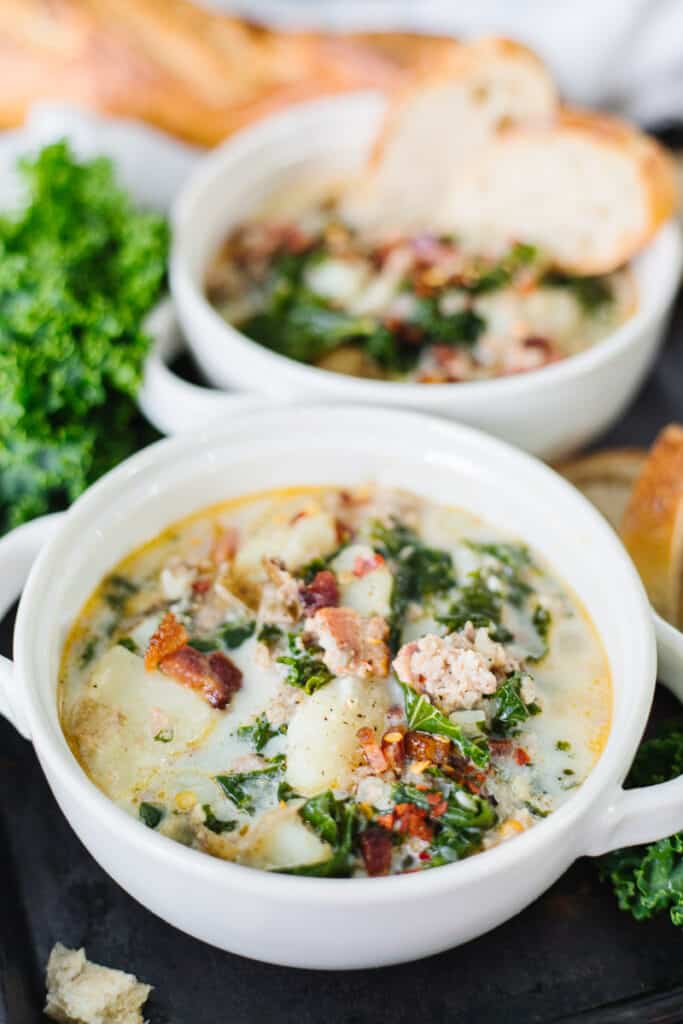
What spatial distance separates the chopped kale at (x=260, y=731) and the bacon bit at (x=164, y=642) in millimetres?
262

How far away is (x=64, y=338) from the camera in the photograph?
3318 millimetres

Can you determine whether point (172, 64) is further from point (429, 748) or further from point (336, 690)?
point (429, 748)

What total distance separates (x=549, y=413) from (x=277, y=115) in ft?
5.49

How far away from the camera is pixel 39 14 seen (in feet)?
13.6

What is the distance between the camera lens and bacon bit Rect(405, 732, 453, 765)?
2.29 metres

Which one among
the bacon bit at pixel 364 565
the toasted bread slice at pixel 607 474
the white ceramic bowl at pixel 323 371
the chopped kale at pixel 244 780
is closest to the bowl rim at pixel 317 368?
the white ceramic bowl at pixel 323 371

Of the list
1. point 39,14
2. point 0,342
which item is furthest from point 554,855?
point 39,14

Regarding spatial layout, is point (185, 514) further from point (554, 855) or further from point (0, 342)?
point (554, 855)

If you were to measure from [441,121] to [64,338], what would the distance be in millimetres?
1503

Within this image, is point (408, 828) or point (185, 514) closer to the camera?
point (408, 828)

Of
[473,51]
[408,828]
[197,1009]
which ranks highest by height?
[473,51]

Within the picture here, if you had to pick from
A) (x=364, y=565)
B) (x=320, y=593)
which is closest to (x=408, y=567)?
(x=364, y=565)

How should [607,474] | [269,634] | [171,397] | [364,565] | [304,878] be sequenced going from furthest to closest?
[607,474] < [171,397] < [364,565] < [269,634] < [304,878]

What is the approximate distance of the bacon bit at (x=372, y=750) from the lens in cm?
227
